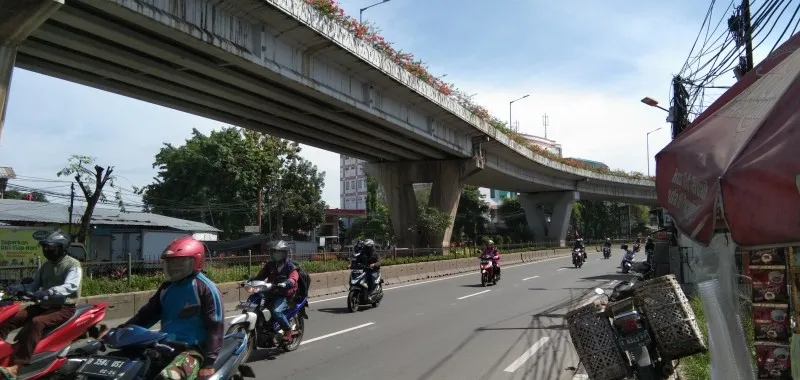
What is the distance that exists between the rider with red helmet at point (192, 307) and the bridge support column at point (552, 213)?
48.8m

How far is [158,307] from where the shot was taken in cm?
430

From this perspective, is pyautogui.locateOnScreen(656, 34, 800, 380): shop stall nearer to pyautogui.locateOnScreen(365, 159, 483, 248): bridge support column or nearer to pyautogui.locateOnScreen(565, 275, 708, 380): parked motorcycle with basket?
pyautogui.locateOnScreen(565, 275, 708, 380): parked motorcycle with basket

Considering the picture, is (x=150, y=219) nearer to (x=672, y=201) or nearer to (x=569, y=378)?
(x=569, y=378)

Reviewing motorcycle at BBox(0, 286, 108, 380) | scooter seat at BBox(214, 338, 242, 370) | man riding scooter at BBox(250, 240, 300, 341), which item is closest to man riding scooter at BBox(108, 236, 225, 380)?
scooter seat at BBox(214, 338, 242, 370)

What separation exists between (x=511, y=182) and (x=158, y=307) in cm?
3947

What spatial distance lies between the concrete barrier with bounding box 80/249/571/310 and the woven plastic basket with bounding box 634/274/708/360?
6.10 m

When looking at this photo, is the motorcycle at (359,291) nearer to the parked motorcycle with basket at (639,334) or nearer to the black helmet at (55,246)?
the black helmet at (55,246)

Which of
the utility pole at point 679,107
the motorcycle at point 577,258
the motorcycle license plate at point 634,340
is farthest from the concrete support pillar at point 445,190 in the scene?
the motorcycle license plate at point 634,340

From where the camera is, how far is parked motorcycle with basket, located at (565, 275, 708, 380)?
185 inches

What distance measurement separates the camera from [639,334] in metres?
4.77

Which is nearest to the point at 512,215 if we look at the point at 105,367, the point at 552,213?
the point at 552,213

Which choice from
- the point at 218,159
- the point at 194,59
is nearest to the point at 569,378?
the point at 194,59

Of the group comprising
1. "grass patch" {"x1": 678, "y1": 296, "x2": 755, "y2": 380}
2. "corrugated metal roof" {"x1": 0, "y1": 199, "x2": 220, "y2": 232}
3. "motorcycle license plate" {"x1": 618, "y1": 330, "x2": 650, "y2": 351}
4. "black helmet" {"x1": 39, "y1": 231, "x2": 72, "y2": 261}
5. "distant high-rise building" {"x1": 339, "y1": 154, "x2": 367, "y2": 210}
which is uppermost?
"distant high-rise building" {"x1": 339, "y1": 154, "x2": 367, "y2": 210}

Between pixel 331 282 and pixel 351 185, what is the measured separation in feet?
346
